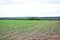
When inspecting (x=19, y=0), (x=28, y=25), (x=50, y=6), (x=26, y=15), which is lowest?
(x=28, y=25)

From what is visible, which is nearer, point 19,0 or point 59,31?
point 59,31

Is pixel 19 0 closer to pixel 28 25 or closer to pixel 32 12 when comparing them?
pixel 32 12

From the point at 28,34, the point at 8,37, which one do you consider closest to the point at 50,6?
the point at 28,34

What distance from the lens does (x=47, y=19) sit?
55.7 inches

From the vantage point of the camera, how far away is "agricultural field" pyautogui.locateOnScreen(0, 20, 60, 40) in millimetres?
1353

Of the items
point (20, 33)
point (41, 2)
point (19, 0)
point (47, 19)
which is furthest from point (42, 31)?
point (19, 0)

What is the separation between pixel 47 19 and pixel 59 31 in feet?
0.74

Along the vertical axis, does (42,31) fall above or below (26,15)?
below

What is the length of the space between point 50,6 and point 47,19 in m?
0.19

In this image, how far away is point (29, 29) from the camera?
139 cm

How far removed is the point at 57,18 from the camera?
140 centimetres

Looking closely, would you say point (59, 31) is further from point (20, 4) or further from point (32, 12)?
point (20, 4)

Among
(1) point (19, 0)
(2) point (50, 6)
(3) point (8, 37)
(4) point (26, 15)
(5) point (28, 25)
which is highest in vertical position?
(1) point (19, 0)

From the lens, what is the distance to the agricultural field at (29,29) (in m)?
1.35
